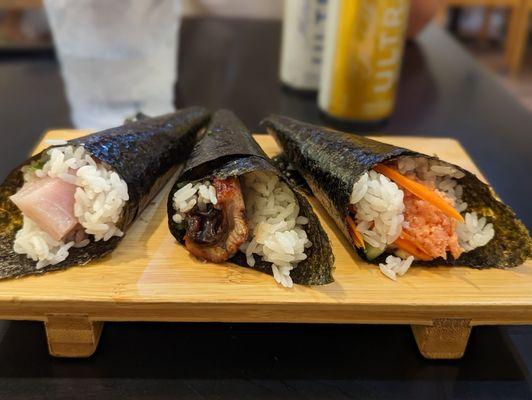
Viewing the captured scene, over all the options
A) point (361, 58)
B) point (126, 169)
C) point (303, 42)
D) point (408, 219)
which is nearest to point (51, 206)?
point (126, 169)

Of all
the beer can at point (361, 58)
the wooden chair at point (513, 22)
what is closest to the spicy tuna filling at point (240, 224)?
the beer can at point (361, 58)

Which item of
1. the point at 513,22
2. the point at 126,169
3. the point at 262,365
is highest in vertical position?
the point at 513,22

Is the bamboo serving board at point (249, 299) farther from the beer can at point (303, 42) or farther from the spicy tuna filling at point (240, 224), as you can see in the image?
the beer can at point (303, 42)

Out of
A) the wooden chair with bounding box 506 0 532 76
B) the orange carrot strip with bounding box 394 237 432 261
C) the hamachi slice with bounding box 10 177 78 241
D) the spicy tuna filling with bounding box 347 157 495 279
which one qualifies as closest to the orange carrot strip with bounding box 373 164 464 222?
the spicy tuna filling with bounding box 347 157 495 279

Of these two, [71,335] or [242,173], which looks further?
[242,173]

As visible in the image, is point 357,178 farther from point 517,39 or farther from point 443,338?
point 517,39

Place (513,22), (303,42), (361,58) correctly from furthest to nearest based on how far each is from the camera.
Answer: (513,22) → (303,42) → (361,58)

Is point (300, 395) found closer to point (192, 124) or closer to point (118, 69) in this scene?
point (192, 124)
